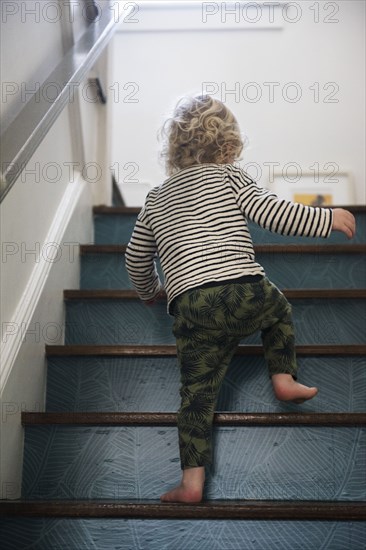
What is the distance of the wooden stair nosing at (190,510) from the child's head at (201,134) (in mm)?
831

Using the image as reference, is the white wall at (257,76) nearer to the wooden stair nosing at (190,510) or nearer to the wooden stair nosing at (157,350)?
the wooden stair nosing at (157,350)

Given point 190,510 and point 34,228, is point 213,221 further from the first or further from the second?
point 190,510

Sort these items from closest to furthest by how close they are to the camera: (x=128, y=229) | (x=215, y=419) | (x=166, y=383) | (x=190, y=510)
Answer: (x=190, y=510), (x=215, y=419), (x=166, y=383), (x=128, y=229)

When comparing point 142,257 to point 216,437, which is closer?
point 216,437

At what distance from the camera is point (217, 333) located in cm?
173

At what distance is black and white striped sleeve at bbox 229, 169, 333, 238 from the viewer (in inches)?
69.2

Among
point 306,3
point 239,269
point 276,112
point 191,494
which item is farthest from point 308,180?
point 191,494

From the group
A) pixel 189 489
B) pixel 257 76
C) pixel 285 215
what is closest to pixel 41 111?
pixel 285 215

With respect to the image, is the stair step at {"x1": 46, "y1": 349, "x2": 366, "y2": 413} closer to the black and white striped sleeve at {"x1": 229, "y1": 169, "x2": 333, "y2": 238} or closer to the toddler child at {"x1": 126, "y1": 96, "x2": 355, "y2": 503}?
the toddler child at {"x1": 126, "y1": 96, "x2": 355, "y2": 503}

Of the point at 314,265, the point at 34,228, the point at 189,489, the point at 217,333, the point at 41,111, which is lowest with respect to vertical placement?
the point at 189,489

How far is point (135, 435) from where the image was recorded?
5.69 feet

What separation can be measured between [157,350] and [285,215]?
0.47 metres

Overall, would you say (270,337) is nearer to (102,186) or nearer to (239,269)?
(239,269)

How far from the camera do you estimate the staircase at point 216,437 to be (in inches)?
58.9
